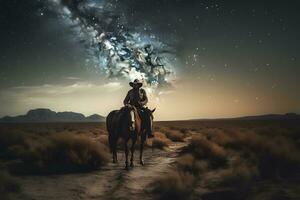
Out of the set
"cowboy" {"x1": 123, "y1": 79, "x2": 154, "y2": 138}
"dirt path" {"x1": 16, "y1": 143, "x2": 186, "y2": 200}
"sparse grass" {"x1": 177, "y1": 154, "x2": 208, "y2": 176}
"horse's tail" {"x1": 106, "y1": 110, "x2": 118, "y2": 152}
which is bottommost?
"dirt path" {"x1": 16, "y1": 143, "x2": 186, "y2": 200}

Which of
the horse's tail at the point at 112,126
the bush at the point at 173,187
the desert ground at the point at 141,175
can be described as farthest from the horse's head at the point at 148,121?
the bush at the point at 173,187

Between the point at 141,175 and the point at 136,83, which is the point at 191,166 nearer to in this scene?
the point at 141,175

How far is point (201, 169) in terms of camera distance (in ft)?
36.5

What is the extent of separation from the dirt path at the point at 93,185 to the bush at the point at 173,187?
324 millimetres

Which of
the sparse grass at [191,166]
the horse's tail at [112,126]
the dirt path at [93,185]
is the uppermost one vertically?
the horse's tail at [112,126]

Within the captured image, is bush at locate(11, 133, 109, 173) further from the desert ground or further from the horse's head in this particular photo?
the horse's head

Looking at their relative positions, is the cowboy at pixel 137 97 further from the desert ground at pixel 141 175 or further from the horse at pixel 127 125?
the desert ground at pixel 141 175

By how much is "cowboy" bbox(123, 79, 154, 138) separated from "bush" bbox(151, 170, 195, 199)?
5.22 metres

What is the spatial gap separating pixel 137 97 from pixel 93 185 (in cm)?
523

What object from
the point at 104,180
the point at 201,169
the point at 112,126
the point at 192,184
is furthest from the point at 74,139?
the point at 192,184

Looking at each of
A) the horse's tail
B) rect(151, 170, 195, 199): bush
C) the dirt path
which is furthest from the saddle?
rect(151, 170, 195, 199): bush

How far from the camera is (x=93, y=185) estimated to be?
928cm

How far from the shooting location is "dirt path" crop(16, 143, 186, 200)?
320 inches

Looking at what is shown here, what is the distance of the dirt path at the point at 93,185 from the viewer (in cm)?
812
